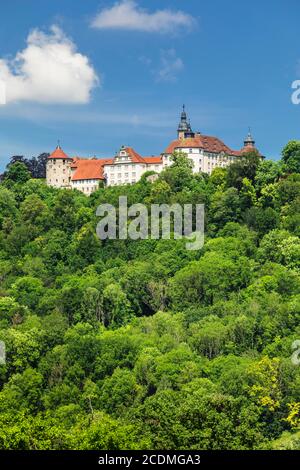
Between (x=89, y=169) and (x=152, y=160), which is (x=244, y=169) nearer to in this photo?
(x=152, y=160)

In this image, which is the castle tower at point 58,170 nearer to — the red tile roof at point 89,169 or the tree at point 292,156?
the red tile roof at point 89,169

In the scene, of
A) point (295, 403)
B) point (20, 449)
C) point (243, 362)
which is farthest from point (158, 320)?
point (20, 449)

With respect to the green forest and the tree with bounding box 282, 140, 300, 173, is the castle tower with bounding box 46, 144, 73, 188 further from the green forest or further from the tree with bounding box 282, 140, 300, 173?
the tree with bounding box 282, 140, 300, 173

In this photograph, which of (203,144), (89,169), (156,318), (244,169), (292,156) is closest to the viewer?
(156,318)

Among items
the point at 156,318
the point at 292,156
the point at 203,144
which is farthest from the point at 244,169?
the point at 156,318

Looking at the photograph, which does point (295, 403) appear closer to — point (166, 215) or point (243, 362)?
point (243, 362)

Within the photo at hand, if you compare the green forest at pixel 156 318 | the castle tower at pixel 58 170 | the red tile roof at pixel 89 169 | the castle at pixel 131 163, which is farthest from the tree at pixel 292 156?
the castle tower at pixel 58 170
